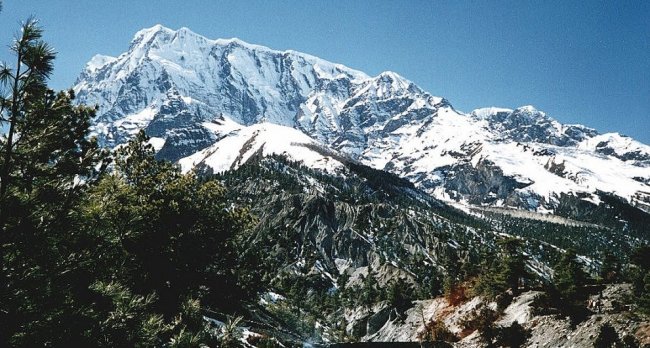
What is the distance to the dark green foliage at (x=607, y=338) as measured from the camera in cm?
3434

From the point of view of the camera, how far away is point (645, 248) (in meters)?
51.2

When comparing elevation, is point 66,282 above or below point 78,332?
above

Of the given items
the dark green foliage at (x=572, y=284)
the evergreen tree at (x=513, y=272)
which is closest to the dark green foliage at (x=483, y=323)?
the evergreen tree at (x=513, y=272)

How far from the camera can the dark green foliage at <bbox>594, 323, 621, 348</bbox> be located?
3434 centimetres

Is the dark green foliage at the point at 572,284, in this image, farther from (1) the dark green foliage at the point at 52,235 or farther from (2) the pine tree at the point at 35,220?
(2) the pine tree at the point at 35,220

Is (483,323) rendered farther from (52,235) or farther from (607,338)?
(52,235)

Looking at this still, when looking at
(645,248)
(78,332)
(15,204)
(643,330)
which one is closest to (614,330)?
(643,330)

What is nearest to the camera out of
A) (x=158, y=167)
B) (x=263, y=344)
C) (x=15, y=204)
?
(x=15, y=204)

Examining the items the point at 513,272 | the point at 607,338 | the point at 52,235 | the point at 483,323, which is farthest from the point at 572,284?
the point at 52,235

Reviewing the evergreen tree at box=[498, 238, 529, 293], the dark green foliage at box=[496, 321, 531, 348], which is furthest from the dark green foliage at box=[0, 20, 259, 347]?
the evergreen tree at box=[498, 238, 529, 293]

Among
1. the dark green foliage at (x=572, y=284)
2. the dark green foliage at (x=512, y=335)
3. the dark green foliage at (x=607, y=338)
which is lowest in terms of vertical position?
the dark green foliage at (x=512, y=335)

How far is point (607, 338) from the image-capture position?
3475cm

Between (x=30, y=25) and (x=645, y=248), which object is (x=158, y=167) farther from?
(x=645, y=248)

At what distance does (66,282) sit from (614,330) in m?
38.5
